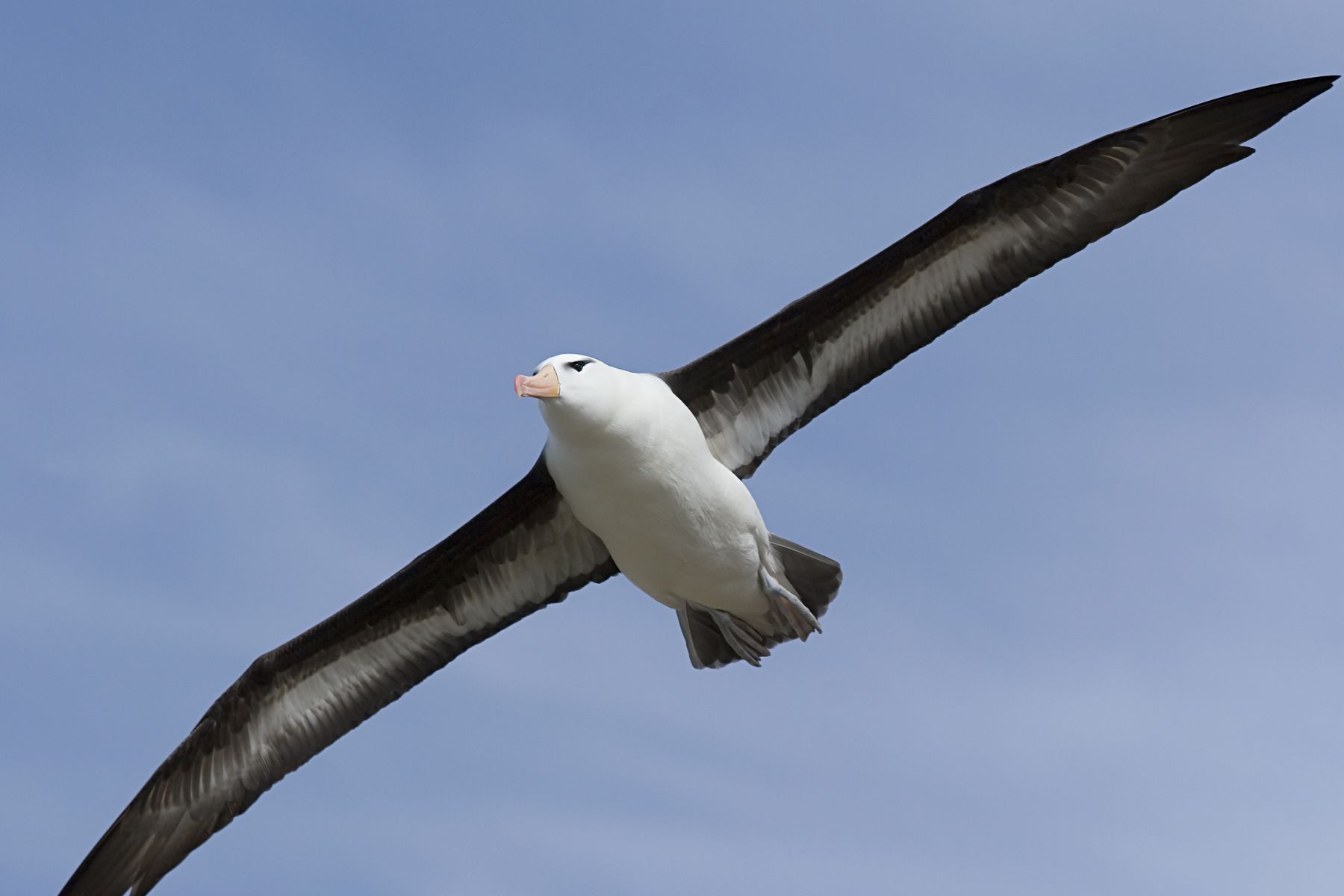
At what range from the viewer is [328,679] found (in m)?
16.5

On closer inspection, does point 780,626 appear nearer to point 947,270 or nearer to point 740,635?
point 740,635

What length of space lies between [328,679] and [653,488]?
12.3 feet

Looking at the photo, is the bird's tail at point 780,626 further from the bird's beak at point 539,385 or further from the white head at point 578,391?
the bird's beak at point 539,385

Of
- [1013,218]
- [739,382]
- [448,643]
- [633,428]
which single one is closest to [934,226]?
[1013,218]

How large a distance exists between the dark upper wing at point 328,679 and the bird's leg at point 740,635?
44.6 inches

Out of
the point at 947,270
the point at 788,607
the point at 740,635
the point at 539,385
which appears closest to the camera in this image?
the point at 539,385

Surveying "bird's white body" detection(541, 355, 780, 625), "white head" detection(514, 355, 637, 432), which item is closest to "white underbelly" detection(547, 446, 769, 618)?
A: "bird's white body" detection(541, 355, 780, 625)

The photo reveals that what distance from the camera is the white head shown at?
46.0 feet

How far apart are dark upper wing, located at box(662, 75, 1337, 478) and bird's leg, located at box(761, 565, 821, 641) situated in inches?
38.6

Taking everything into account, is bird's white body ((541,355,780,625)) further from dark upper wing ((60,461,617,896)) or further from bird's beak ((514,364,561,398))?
dark upper wing ((60,461,617,896))

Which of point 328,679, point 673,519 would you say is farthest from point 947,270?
point 328,679

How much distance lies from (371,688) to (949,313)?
17.9ft

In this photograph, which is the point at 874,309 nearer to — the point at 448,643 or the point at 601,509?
the point at 601,509

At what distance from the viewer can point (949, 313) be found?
15461 millimetres
